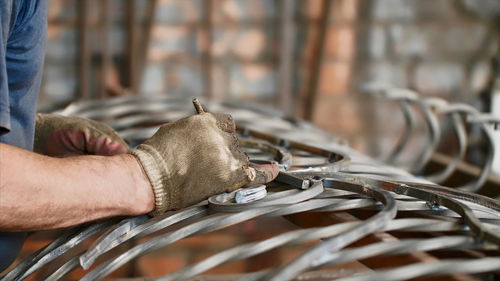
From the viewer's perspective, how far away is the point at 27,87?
4.43ft

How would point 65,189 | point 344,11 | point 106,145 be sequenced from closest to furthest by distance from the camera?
point 65,189
point 106,145
point 344,11

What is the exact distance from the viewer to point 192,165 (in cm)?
114

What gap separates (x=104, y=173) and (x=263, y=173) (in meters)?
0.28

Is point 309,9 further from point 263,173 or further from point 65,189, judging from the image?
point 65,189

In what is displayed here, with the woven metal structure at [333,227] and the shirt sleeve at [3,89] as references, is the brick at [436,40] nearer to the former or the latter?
the woven metal structure at [333,227]

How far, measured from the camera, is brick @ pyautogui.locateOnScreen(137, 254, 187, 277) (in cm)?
291

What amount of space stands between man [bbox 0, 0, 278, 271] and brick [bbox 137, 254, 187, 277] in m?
1.63

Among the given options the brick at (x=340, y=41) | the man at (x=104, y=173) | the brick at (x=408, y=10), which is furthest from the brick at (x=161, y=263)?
the brick at (x=408, y=10)

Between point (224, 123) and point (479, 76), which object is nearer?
→ point (224, 123)

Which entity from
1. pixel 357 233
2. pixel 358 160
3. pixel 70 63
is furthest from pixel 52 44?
pixel 357 233

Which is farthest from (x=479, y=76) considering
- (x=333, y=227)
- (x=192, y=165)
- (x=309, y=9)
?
(x=333, y=227)

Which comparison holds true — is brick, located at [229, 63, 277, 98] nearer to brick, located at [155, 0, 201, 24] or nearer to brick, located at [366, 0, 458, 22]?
brick, located at [155, 0, 201, 24]

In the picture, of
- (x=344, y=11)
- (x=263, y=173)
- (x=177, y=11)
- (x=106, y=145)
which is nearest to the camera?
(x=263, y=173)

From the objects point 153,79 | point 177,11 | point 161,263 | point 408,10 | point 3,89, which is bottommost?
point 161,263
